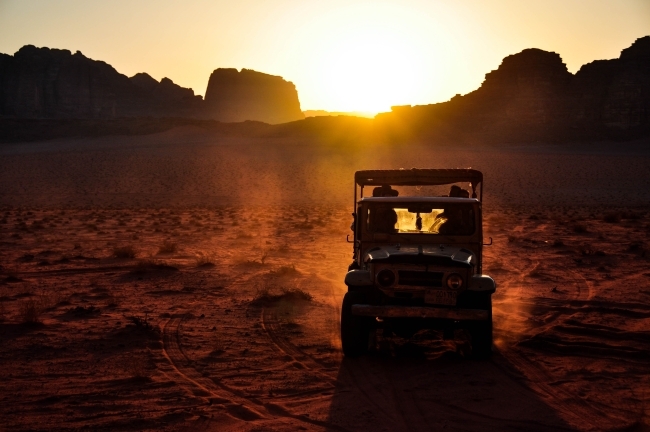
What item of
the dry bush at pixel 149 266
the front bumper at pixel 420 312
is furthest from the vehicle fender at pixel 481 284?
the dry bush at pixel 149 266

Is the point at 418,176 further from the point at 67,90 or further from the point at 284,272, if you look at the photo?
the point at 67,90

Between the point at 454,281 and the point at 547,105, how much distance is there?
376 feet

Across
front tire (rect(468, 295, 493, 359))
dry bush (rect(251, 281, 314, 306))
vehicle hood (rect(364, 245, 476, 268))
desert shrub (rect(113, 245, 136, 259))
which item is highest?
vehicle hood (rect(364, 245, 476, 268))

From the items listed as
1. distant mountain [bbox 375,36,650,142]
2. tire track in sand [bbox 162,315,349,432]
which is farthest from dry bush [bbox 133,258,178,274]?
distant mountain [bbox 375,36,650,142]

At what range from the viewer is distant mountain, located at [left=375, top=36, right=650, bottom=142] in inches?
4040

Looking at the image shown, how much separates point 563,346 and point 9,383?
659 cm

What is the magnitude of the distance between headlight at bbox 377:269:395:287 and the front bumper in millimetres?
287

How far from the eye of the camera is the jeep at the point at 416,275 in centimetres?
733

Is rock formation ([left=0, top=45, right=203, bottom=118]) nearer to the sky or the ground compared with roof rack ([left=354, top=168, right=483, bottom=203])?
nearer to the sky

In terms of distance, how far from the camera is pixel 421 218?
8.50 meters

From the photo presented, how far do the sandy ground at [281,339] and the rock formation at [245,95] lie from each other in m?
162

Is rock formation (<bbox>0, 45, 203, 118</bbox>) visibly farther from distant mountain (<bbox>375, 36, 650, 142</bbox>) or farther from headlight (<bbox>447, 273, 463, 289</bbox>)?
headlight (<bbox>447, 273, 463, 289</bbox>)

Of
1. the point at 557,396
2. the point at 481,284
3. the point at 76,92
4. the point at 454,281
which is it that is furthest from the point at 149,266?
the point at 76,92

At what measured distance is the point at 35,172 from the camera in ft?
205
